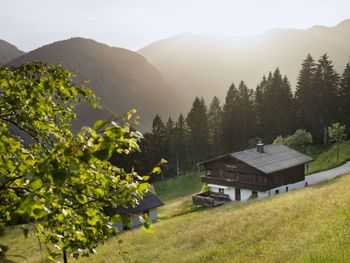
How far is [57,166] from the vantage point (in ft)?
10.6

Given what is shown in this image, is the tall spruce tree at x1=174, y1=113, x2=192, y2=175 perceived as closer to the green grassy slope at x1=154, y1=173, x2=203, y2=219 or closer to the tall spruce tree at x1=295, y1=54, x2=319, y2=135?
the green grassy slope at x1=154, y1=173, x2=203, y2=219

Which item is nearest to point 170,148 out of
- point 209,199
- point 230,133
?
point 230,133

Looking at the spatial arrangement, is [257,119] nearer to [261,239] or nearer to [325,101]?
[325,101]

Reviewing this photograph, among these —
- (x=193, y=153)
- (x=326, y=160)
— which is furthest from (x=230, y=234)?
(x=193, y=153)

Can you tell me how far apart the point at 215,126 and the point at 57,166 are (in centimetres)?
8018

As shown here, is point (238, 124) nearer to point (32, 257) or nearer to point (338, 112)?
point (338, 112)

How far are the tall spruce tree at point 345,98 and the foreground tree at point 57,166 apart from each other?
245ft

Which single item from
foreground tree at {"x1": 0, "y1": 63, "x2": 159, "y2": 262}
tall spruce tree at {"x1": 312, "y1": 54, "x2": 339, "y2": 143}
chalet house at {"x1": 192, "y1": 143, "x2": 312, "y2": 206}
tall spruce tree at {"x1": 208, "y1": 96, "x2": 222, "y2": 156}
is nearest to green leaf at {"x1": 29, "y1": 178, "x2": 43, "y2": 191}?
foreground tree at {"x1": 0, "y1": 63, "x2": 159, "y2": 262}

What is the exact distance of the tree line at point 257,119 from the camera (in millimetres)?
76438

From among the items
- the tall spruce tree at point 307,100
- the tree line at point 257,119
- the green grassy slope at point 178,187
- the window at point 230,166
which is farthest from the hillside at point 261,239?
the tall spruce tree at point 307,100

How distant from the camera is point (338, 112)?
75438 millimetres

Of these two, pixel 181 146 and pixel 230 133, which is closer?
pixel 230 133

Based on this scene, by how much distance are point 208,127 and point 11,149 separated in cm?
7822

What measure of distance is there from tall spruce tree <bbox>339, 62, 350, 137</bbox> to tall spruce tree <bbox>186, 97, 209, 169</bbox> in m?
27.0
